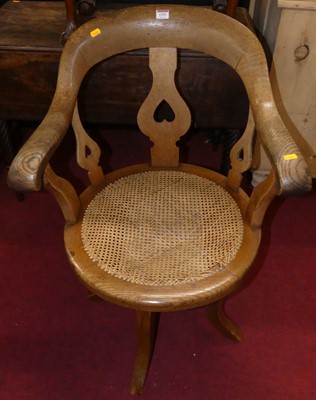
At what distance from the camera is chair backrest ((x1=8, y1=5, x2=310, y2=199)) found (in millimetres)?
938

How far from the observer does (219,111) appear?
4.70 feet

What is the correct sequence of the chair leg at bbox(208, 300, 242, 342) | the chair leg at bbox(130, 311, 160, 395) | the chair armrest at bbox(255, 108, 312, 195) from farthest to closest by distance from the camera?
the chair leg at bbox(208, 300, 242, 342), the chair leg at bbox(130, 311, 160, 395), the chair armrest at bbox(255, 108, 312, 195)

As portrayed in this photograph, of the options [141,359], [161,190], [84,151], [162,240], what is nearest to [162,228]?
[162,240]

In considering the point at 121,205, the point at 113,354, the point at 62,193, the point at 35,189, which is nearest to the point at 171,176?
the point at 121,205

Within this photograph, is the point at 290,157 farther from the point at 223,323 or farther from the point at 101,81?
the point at 101,81

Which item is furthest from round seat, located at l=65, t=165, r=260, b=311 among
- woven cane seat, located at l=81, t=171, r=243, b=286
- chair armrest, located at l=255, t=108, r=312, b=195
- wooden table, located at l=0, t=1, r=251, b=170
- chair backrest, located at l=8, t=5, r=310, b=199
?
wooden table, located at l=0, t=1, r=251, b=170

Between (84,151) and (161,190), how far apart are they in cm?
24

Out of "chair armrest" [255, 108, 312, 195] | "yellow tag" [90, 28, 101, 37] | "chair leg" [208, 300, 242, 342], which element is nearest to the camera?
"chair armrest" [255, 108, 312, 195]

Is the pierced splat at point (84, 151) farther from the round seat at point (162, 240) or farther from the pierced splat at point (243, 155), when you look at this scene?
the pierced splat at point (243, 155)

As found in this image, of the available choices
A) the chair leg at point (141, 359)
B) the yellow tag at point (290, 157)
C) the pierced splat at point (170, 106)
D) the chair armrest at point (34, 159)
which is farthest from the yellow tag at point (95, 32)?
the chair leg at point (141, 359)

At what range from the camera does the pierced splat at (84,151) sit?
106cm

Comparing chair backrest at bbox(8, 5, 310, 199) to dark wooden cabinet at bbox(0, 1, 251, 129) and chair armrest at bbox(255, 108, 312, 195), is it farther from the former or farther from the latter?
dark wooden cabinet at bbox(0, 1, 251, 129)

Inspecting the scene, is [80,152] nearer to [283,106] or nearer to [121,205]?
[121,205]

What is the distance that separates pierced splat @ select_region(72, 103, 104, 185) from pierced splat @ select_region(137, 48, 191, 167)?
15cm
